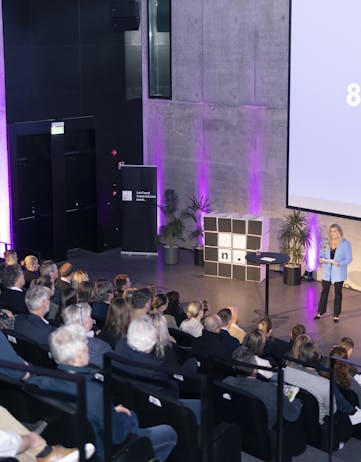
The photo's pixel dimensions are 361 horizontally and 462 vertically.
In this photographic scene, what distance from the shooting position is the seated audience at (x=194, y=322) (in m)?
8.09

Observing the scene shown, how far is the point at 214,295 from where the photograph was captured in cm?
1252

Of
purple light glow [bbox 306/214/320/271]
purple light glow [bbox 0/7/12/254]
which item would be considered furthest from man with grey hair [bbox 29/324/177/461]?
purple light glow [bbox 0/7/12/254]

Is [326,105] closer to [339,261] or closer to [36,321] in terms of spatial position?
[339,261]

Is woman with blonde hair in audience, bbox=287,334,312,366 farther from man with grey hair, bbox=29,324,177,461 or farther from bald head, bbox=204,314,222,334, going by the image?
man with grey hair, bbox=29,324,177,461

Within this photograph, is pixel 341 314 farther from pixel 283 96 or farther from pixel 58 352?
pixel 58 352

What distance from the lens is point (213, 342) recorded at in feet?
23.6

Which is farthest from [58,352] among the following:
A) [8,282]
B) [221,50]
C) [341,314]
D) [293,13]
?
[221,50]

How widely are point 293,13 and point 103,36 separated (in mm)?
3700

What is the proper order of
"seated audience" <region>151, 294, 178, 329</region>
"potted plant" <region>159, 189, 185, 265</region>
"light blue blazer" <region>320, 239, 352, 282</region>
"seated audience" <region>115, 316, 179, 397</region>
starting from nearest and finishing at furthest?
"seated audience" <region>115, 316, 179, 397</region> → "seated audience" <region>151, 294, 178, 329</region> → "light blue blazer" <region>320, 239, 352, 282</region> → "potted plant" <region>159, 189, 185, 265</region>

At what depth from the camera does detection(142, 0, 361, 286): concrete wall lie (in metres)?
13.0

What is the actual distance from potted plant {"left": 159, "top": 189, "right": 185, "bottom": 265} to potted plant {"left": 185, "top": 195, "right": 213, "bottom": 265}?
7.5 inches

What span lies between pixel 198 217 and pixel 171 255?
2.73 ft

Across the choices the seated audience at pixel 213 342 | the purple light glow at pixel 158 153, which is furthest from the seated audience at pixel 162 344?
the purple light glow at pixel 158 153

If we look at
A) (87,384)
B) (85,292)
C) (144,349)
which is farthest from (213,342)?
(87,384)
